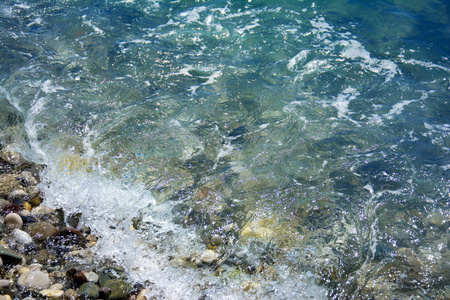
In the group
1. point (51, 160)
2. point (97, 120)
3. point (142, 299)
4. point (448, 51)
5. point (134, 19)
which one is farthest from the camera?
point (134, 19)

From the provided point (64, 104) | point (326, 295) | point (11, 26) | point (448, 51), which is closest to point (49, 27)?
point (11, 26)

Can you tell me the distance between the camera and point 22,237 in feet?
11.4

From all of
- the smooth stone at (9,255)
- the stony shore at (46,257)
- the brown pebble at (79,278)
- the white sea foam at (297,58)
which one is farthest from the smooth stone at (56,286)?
the white sea foam at (297,58)

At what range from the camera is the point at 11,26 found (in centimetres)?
861

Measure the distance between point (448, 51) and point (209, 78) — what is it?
6782 millimetres

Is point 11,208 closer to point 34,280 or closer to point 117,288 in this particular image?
point 34,280

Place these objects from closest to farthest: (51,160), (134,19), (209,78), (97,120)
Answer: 1. (51,160)
2. (97,120)
3. (209,78)
4. (134,19)

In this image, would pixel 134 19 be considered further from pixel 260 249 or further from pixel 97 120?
pixel 260 249

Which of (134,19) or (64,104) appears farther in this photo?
(134,19)

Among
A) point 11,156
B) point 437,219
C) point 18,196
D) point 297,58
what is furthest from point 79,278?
point 297,58

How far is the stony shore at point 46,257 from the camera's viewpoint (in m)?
3.05

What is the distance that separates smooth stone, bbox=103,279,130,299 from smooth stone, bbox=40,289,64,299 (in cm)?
40

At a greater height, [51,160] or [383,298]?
[51,160]

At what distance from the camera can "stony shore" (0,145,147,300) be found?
3.05 meters
